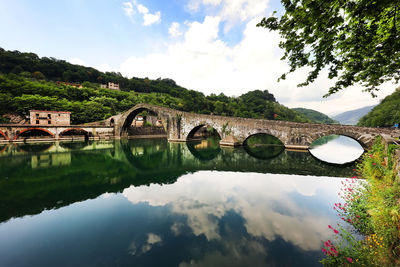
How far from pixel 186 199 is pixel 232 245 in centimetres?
273

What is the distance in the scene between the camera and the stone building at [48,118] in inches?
955

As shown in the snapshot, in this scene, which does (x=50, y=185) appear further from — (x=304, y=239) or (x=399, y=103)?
(x=399, y=103)

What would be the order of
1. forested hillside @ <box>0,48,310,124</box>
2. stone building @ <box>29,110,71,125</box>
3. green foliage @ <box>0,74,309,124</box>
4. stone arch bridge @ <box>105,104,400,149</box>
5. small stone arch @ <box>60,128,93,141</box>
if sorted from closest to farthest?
stone arch bridge @ <box>105,104,400,149</box>
stone building @ <box>29,110,71,125</box>
small stone arch @ <box>60,128,93,141</box>
green foliage @ <box>0,74,309,124</box>
forested hillside @ <box>0,48,310,124</box>

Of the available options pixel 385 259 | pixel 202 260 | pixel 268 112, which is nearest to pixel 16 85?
pixel 202 260

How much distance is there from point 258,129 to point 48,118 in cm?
3297

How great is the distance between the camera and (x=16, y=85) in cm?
2975

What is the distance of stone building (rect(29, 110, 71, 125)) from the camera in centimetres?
2427

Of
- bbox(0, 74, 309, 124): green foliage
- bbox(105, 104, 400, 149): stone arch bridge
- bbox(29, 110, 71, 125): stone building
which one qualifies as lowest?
bbox(105, 104, 400, 149): stone arch bridge

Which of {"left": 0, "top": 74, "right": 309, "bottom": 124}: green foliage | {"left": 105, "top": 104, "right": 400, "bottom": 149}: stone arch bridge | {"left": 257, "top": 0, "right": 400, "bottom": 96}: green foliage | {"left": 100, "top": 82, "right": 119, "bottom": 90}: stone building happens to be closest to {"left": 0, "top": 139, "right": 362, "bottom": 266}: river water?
{"left": 257, "top": 0, "right": 400, "bottom": 96}: green foliage

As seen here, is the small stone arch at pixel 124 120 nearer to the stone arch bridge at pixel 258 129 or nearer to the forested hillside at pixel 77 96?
the stone arch bridge at pixel 258 129

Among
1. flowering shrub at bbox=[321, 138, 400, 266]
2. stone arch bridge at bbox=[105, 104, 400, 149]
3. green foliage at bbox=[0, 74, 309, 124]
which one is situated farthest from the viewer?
green foliage at bbox=[0, 74, 309, 124]

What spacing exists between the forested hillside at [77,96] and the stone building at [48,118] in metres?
5.12

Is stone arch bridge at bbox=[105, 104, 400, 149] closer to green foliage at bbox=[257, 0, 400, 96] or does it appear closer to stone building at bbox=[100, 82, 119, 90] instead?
green foliage at bbox=[257, 0, 400, 96]

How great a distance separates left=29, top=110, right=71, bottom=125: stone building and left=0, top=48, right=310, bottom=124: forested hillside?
5119 mm
